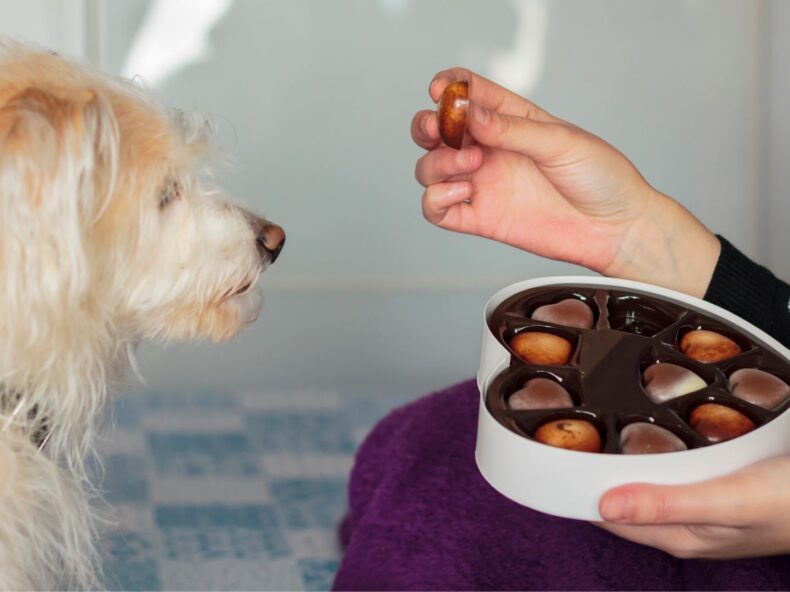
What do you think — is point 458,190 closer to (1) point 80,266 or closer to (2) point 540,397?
(2) point 540,397

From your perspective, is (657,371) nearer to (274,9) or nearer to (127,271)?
(127,271)

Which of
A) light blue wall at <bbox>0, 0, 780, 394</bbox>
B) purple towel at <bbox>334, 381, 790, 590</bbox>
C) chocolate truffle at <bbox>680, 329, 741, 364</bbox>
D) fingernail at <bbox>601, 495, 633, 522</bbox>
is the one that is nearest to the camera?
fingernail at <bbox>601, 495, 633, 522</bbox>

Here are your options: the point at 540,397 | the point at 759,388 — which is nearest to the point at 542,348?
the point at 540,397

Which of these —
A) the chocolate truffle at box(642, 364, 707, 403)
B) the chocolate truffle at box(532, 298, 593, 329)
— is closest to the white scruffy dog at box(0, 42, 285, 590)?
the chocolate truffle at box(532, 298, 593, 329)

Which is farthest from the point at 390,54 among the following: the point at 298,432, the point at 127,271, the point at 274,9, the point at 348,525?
the point at 127,271

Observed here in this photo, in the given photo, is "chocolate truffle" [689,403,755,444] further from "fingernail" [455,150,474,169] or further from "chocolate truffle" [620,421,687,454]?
"fingernail" [455,150,474,169]

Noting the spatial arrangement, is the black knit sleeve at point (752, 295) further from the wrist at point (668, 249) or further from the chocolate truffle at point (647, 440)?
the chocolate truffle at point (647, 440)

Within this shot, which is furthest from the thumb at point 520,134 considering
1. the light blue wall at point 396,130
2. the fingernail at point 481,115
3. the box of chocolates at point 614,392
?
the light blue wall at point 396,130
